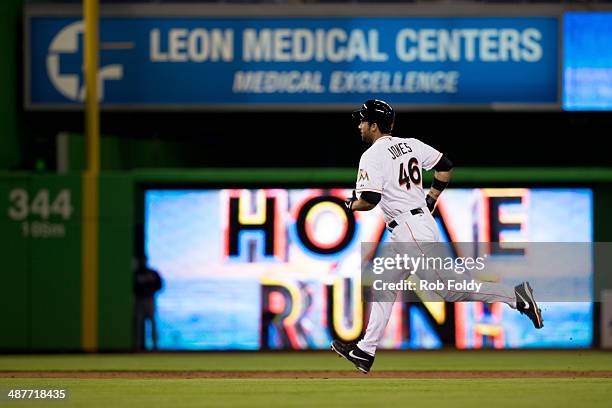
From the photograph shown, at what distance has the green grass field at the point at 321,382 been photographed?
9.61m

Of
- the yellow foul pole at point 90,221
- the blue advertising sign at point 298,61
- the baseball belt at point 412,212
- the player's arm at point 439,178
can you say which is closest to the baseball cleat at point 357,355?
the baseball belt at point 412,212

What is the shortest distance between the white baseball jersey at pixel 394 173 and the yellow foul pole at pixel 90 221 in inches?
239

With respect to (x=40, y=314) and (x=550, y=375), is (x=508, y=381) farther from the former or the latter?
(x=40, y=314)

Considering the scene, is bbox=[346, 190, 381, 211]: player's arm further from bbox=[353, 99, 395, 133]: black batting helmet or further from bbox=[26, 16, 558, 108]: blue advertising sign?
bbox=[26, 16, 558, 108]: blue advertising sign

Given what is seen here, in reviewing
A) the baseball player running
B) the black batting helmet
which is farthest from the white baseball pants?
the black batting helmet

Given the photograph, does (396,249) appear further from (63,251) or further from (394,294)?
(63,251)

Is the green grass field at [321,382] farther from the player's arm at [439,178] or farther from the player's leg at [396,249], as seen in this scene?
the player's arm at [439,178]

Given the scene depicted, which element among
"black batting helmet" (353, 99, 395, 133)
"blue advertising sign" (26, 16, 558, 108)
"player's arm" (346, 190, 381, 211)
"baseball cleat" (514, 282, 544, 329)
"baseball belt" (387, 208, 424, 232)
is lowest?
"baseball cleat" (514, 282, 544, 329)

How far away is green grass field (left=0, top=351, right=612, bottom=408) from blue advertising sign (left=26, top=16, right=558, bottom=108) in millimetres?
3315

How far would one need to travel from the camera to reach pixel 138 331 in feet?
50.1

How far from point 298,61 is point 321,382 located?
6053 mm

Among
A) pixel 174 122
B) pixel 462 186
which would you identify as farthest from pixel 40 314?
pixel 462 186

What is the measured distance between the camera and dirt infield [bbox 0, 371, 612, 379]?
1206cm

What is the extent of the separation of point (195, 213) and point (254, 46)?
94.2 inches
